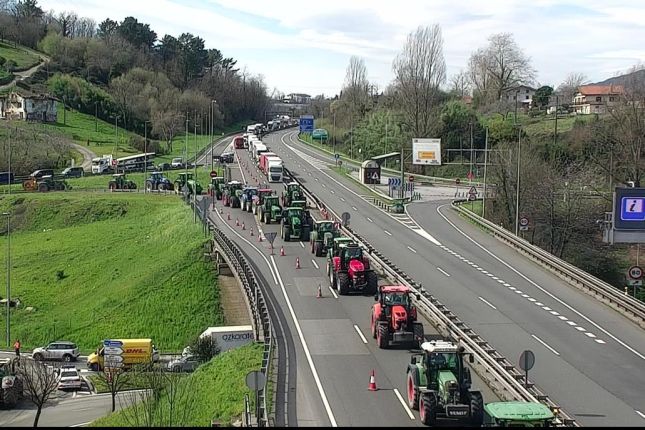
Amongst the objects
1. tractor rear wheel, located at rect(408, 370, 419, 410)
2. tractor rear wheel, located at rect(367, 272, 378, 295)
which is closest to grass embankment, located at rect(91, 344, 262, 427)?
tractor rear wheel, located at rect(408, 370, 419, 410)

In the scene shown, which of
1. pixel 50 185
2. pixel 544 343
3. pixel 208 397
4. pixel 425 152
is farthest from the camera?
pixel 425 152

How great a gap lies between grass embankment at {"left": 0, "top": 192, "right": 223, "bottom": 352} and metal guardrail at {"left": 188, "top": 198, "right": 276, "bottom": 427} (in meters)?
1.96

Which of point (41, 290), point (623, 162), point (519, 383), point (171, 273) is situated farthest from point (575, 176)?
point (519, 383)

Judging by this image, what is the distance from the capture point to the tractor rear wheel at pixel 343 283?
38.6 m

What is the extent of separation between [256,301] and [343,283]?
4614mm

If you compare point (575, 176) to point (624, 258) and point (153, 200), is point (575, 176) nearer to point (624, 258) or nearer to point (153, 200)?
point (624, 258)

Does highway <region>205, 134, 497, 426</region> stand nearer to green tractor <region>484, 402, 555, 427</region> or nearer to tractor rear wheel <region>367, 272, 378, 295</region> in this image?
tractor rear wheel <region>367, 272, 378, 295</region>

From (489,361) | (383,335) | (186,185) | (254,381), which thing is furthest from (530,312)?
(186,185)

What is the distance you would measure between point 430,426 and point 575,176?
51.8 metres

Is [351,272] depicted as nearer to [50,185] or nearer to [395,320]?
[395,320]

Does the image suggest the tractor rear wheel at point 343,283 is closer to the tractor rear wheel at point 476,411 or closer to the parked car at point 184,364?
the parked car at point 184,364

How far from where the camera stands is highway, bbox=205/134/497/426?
22.8 meters

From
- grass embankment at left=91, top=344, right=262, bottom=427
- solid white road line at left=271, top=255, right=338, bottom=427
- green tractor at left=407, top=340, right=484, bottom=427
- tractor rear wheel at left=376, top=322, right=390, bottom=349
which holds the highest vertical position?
green tractor at left=407, top=340, right=484, bottom=427

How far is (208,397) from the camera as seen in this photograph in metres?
26.8
